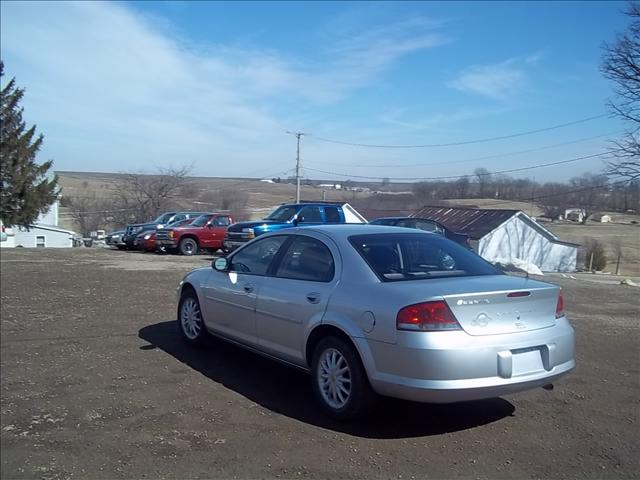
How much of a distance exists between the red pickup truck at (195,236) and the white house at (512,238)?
34.6 ft

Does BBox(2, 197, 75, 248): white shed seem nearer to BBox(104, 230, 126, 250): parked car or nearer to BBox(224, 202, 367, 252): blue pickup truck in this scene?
BBox(104, 230, 126, 250): parked car

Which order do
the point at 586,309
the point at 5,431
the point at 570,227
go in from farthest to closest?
the point at 570,227 → the point at 586,309 → the point at 5,431

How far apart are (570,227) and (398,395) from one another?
2893 centimetres

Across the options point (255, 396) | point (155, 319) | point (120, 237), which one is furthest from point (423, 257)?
point (120, 237)

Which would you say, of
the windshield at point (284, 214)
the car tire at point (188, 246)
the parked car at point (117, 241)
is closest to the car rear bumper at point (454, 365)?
the windshield at point (284, 214)

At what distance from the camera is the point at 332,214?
18781 mm

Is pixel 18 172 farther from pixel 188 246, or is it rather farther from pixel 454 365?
pixel 454 365

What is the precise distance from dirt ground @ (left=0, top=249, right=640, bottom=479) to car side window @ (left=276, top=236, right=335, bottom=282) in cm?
108

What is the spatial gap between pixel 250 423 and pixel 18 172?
41.3 metres

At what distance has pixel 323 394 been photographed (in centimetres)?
470

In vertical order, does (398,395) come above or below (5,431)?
above

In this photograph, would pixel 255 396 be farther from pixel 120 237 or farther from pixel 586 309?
pixel 120 237

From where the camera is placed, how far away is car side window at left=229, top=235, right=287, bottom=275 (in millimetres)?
5773

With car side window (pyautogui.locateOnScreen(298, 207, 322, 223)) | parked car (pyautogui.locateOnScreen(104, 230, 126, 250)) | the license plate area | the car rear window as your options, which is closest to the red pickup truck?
parked car (pyautogui.locateOnScreen(104, 230, 126, 250))
